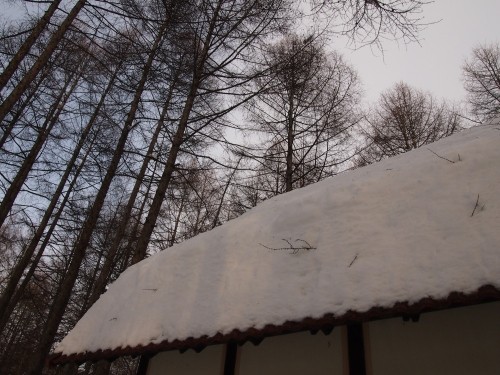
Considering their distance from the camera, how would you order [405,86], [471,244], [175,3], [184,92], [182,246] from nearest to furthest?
[471,244] < [182,246] < [175,3] < [184,92] < [405,86]

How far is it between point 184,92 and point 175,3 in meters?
2.40

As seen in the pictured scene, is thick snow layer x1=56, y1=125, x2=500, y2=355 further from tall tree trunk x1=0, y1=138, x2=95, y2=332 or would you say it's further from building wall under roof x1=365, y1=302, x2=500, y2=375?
tall tree trunk x1=0, y1=138, x2=95, y2=332

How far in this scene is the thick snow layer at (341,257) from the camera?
2.43 meters

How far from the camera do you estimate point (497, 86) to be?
12.5 m

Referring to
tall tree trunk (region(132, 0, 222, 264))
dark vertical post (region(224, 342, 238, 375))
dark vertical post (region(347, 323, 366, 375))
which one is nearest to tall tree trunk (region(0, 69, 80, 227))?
tall tree trunk (region(132, 0, 222, 264))

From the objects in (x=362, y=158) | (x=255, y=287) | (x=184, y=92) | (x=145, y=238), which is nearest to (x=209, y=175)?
(x=184, y=92)

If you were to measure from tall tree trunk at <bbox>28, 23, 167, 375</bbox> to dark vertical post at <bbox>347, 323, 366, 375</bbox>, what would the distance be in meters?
6.81

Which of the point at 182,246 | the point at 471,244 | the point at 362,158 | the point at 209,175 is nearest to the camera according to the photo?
the point at 471,244

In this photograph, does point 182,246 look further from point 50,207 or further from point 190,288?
point 50,207

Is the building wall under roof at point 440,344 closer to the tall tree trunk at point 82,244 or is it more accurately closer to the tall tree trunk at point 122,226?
the tall tree trunk at point 82,244

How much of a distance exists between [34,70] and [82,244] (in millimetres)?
4141

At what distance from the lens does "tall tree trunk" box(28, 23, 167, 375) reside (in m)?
7.50

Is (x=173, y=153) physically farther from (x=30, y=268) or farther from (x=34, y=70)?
(x=30, y=268)

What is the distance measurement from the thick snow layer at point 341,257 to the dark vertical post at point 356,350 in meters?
0.58
